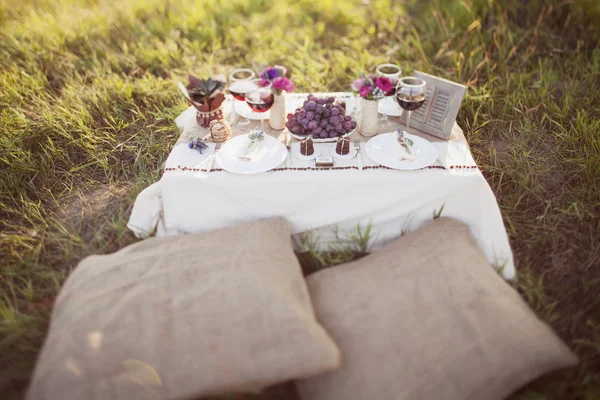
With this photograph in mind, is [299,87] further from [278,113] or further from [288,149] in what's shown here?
[288,149]

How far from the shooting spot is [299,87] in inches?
124

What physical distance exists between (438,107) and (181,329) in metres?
1.61

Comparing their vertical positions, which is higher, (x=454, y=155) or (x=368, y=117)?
(x=368, y=117)

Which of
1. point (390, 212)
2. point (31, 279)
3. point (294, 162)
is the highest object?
point (294, 162)

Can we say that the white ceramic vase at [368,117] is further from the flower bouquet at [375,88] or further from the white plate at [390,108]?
the white plate at [390,108]

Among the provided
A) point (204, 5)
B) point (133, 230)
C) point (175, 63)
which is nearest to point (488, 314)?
point (133, 230)

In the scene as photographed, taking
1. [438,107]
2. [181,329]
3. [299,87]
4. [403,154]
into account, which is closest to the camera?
[181,329]

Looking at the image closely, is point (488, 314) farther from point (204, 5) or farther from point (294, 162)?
point (204, 5)

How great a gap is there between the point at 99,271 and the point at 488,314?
5.07 ft

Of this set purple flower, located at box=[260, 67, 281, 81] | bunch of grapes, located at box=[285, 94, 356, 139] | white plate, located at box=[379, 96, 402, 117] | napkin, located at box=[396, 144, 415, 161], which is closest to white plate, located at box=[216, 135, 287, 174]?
bunch of grapes, located at box=[285, 94, 356, 139]

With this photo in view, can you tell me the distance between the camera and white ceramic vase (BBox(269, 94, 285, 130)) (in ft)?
6.28

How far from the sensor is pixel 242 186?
1.73 meters

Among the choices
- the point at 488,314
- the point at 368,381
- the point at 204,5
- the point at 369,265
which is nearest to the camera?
the point at 368,381

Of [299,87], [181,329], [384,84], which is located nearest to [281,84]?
[384,84]
